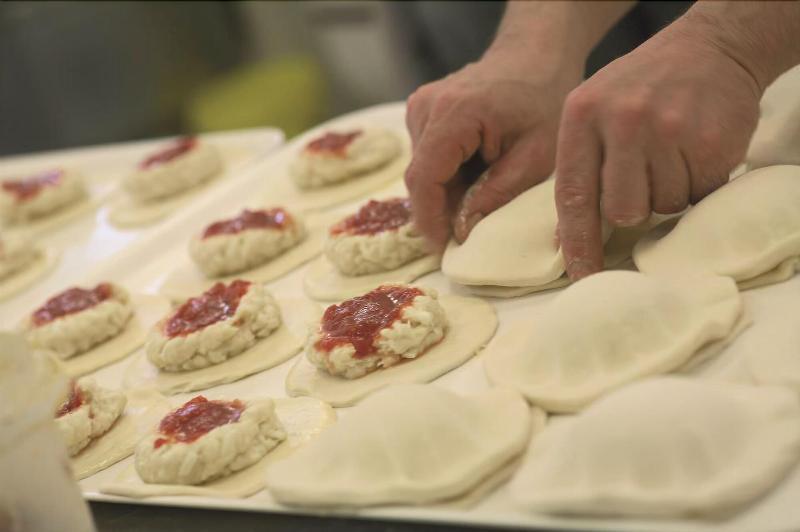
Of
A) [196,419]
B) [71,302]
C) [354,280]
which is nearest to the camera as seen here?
[196,419]

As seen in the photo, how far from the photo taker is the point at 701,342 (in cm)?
135

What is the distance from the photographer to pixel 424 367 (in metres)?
1.65

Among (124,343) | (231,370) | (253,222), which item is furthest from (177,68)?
(231,370)

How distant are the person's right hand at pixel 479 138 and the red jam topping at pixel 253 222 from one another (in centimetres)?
54

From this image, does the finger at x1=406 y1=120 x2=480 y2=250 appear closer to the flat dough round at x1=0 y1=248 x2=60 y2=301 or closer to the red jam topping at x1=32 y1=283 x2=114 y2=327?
the red jam topping at x1=32 y1=283 x2=114 y2=327

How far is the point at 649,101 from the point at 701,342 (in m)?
0.39

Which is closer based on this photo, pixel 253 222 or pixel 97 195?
pixel 253 222

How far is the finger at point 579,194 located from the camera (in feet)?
4.91

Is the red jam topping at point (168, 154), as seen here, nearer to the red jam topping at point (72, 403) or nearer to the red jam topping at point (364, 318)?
the red jam topping at point (72, 403)

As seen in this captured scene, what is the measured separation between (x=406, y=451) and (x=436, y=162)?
79 centimetres

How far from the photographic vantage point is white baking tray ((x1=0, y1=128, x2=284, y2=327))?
2957mm

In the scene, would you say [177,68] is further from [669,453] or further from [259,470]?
[669,453]

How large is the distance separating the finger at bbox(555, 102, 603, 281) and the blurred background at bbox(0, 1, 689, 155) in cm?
323

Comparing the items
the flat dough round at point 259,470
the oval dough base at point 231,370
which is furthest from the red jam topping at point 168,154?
the flat dough round at point 259,470
